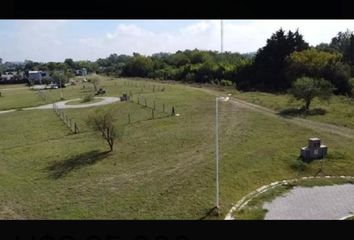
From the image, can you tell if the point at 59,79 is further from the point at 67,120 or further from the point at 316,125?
the point at 316,125

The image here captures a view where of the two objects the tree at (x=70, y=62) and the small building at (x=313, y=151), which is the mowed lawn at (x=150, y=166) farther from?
the tree at (x=70, y=62)

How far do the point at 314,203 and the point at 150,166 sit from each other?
6.32 m

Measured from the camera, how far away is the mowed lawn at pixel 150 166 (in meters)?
11.5

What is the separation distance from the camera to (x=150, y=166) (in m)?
15.2

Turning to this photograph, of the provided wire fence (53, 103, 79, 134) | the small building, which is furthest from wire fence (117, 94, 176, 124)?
the small building

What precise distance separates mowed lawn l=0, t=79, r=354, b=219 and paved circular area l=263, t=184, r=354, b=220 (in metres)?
1.21

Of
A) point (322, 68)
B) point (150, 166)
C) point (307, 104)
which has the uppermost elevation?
point (322, 68)

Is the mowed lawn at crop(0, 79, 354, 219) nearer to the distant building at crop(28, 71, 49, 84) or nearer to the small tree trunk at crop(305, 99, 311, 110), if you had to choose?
the small tree trunk at crop(305, 99, 311, 110)

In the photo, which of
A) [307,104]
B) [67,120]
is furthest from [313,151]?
[67,120]

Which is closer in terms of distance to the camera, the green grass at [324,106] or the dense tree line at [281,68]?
the green grass at [324,106]

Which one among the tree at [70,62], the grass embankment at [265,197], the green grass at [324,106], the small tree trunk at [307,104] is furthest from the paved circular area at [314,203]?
the tree at [70,62]

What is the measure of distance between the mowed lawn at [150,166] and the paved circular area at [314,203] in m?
1.21

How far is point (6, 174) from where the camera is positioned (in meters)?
15.4
